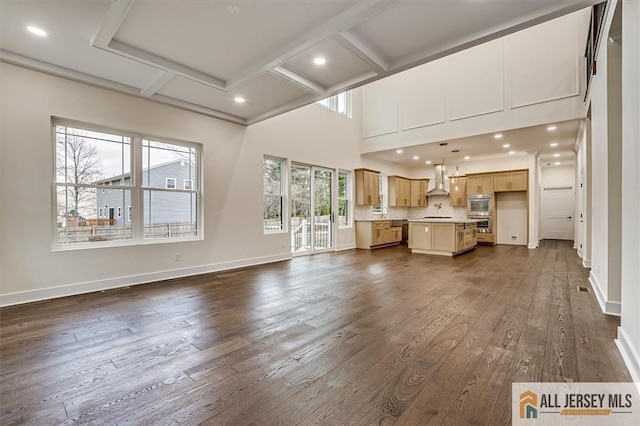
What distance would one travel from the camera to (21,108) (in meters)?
3.51

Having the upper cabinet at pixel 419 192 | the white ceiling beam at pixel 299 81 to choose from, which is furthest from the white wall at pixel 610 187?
the upper cabinet at pixel 419 192

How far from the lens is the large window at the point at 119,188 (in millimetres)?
3932

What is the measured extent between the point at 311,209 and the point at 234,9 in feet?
17.2

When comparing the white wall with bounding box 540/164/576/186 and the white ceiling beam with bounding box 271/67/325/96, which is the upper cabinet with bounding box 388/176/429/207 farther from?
the white ceiling beam with bounding box 271/67/325/96

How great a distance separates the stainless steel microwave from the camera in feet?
30.7

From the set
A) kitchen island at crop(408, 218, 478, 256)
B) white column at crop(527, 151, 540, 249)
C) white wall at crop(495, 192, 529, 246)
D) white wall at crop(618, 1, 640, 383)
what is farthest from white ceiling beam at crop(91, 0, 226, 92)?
white wall at crop(495, 192, 529, 246)

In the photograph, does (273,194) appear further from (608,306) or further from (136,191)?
(608,306)

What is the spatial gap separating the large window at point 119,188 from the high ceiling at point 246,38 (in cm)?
87

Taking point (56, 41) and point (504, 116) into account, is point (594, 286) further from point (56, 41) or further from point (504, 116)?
point (56, 41)

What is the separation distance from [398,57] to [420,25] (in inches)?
24.8

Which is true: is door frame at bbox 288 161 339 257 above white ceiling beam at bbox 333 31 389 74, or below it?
below

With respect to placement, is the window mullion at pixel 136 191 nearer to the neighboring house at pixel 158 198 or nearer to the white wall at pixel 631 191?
the neighboring house at pixel 158 198

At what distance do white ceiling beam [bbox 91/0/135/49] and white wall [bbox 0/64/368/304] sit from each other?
1.33m

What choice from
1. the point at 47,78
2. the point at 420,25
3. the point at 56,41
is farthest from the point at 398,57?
the point at 47,78
